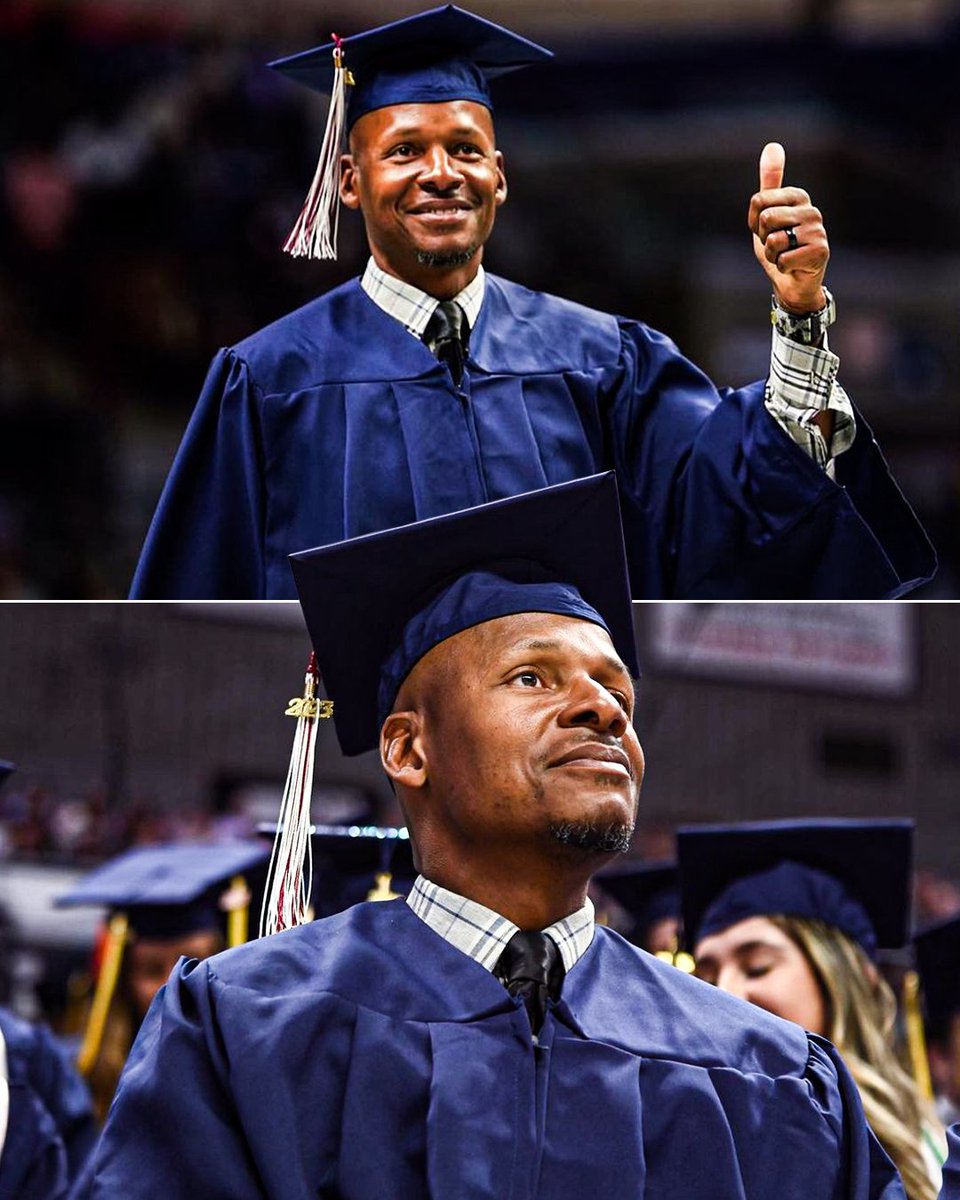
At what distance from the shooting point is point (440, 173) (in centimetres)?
345

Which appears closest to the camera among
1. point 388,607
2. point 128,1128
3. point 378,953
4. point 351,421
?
point 128,1128

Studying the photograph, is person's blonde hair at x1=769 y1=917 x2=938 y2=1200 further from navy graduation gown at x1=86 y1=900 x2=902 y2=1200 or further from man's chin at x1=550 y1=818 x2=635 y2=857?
man's chin at x1=550 y1=818 x2=635 y2=857

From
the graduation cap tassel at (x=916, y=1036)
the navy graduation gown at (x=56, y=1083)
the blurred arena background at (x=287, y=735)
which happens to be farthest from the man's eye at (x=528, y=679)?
the navy graduation gown at (x=56, y=1083)

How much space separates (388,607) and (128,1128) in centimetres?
69

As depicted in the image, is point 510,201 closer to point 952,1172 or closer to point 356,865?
point 356,865

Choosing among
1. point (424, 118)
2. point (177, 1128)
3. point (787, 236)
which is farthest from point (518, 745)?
point (424, 118)

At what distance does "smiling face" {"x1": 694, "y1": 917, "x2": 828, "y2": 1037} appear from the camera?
3873 mm

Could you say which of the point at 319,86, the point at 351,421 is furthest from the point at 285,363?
A: the point at 319,86

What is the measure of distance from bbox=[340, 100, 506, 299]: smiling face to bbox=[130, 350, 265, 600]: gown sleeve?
0.31 m

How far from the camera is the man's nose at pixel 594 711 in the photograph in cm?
258

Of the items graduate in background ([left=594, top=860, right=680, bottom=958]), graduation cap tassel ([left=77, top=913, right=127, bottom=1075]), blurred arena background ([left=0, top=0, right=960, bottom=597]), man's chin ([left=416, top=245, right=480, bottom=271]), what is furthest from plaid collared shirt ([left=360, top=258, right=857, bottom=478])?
blurred arena background ([left=0, top=0, right=960, bottom=597])

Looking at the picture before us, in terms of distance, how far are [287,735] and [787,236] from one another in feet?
5.99

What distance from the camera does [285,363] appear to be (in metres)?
3.59

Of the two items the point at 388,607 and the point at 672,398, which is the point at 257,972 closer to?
the point at 388,607
